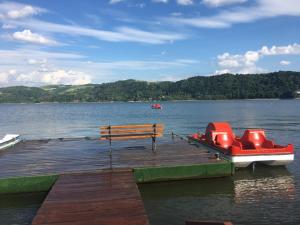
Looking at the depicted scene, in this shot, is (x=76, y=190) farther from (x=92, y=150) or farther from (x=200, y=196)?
(x=92, y=150)

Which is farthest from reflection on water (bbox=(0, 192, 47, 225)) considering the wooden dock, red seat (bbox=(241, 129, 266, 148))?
red seat (bbox=(241, 129, 266, 148))

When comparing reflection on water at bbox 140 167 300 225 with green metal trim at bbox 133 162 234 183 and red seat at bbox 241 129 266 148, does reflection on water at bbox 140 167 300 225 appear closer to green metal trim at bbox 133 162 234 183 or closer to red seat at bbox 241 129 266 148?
green metal trim at bbox 133 162 234 183

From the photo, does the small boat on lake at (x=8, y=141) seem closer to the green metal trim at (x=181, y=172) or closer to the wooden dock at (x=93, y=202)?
the wooden dock at (x=93, y=202)

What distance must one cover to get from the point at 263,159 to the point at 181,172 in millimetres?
5067

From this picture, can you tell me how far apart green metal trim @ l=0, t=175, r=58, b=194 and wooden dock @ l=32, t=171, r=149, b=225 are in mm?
548

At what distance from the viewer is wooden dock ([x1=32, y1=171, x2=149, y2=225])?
9805 millimetres

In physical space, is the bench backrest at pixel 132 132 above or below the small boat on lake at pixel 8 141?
above

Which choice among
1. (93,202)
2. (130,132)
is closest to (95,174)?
(93,202)

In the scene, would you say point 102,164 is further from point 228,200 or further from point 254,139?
point 254,139

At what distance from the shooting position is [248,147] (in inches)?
811

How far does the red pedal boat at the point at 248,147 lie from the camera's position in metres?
18.2

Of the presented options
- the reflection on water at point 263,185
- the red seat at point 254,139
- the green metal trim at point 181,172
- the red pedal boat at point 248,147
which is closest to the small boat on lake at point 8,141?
the green metal trim at point 181,172

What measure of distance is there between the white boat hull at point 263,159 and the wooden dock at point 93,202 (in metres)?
5.98

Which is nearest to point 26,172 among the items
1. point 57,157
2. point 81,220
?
point 57,157
